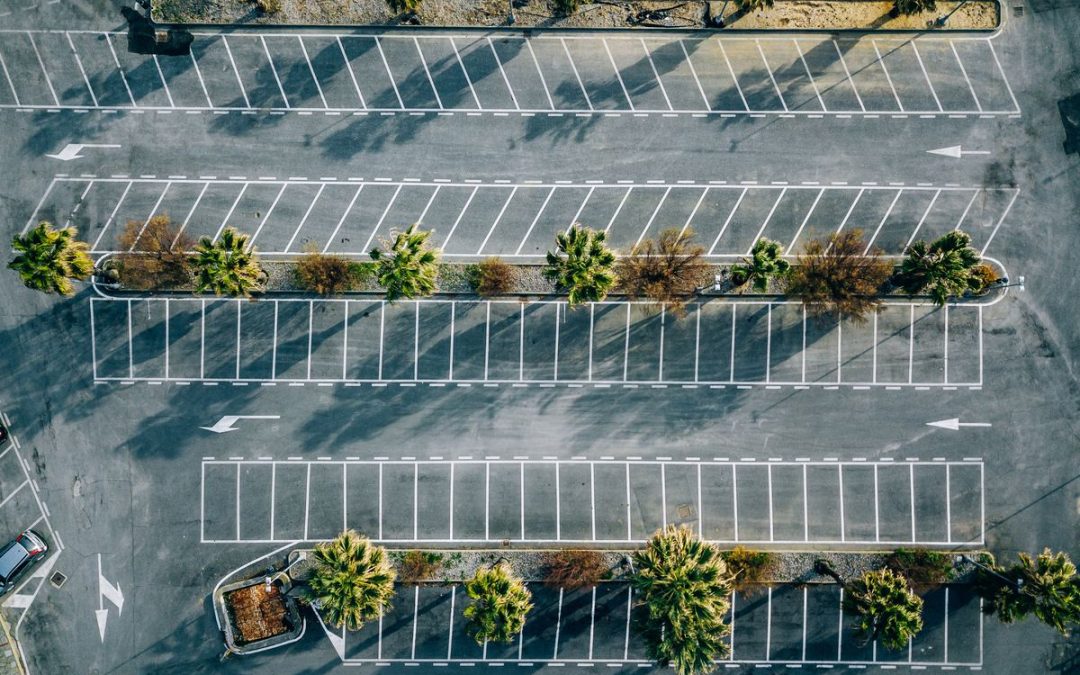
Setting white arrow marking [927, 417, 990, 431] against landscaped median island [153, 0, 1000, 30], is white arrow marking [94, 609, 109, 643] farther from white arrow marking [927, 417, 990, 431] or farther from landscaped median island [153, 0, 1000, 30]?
white arrow marking [927, 417, 990, 431]

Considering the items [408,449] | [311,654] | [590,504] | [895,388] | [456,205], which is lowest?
[311,654]

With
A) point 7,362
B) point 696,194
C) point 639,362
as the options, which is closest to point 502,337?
point 639,362

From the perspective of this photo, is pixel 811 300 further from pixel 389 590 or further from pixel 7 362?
pixel 7 362

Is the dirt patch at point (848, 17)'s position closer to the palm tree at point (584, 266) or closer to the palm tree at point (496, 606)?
the palm tree at point (584, 266)

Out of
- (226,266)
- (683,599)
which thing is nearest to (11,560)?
(226,266)

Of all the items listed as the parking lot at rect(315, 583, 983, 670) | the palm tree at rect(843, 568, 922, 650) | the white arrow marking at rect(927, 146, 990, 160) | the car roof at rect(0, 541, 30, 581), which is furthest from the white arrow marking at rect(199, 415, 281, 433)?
the white arrow marking at rect(927, 146, 990, 160)

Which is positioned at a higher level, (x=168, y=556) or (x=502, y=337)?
(x=502, y=337)
